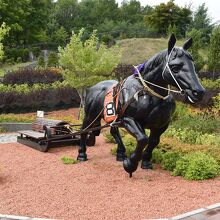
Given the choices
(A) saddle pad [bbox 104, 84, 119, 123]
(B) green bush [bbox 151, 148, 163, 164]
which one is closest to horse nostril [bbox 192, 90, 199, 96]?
(A) saddle pad [bbox 104, 84, 119, 123]

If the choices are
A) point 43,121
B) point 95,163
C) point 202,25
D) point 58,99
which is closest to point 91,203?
point 95,163

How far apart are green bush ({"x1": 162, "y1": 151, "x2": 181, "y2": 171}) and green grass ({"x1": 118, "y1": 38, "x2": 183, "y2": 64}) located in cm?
2660

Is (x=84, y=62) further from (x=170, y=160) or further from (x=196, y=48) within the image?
(x=196, y=48)

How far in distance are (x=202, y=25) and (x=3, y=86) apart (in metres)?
28.7

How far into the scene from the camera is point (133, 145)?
9.53 meters

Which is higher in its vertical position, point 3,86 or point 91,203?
point 91,203

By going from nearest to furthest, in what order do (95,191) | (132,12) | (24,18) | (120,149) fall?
(95,191)
(120,149)
(24,18)
(132,12)

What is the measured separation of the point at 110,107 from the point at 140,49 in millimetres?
29583

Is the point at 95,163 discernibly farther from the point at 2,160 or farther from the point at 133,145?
the point at 2,160

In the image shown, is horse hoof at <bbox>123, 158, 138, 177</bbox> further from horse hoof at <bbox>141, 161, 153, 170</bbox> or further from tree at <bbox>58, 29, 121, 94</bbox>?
tree at <bbox>58, 29, 121, 94</bbox>

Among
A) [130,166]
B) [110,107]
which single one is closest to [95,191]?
[130,166]

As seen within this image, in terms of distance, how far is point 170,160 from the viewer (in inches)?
305

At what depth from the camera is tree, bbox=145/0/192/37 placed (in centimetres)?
4181

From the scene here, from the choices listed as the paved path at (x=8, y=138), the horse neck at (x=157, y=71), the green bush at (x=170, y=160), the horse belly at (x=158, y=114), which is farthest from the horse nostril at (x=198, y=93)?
the paved path at (x=8, y=138)
